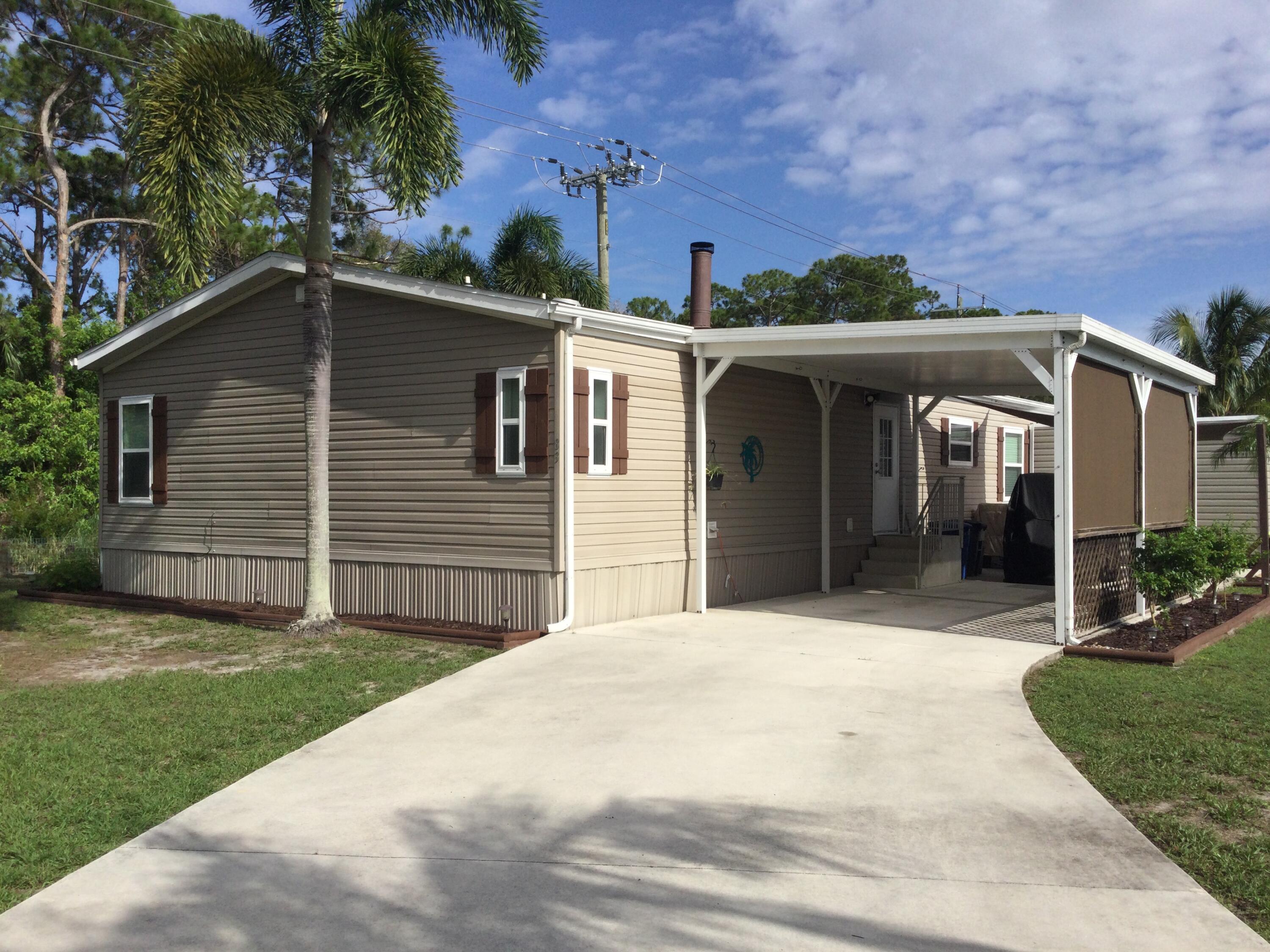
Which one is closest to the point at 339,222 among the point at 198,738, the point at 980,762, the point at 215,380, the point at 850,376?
the point at 215,380

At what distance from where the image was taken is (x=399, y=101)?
9.02 m

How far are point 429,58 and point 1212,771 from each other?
8.04 metres

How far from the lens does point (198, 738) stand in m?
6.30

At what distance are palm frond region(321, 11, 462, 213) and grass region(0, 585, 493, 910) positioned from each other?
403cm

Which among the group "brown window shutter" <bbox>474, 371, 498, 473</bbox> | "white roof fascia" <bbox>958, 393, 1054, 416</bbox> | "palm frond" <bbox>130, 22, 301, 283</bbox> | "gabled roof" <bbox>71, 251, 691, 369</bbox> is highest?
"palm frond" <bbox>130, 22, 301, 283</bbox>

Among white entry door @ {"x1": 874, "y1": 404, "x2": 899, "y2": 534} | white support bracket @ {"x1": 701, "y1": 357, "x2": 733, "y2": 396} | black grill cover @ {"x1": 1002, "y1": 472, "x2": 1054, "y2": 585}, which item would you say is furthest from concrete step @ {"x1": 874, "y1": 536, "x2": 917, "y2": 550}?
white support bracket @ {"x1": 701, "y1": 357, "x2": 733, "y2": 396}

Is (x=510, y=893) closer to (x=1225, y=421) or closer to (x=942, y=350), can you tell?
(x=942, y=350)

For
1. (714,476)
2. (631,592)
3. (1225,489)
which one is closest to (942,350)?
(714,476)

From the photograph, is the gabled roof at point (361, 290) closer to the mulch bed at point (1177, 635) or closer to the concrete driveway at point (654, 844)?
the concrete driveway at point (654, 844)

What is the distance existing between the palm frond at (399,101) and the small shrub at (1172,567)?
738 centimetres

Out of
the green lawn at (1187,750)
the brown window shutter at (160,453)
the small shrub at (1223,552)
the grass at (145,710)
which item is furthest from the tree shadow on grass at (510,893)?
the brown window shutter at (160,453)

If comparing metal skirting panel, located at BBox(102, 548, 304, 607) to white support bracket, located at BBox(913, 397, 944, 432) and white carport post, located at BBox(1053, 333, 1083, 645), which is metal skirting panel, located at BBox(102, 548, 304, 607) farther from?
white support bracket, located at BBox(913, 397, 944, 432)

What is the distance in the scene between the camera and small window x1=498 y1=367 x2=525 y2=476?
31.9 ft

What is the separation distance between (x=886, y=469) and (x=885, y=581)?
1.95 meters
